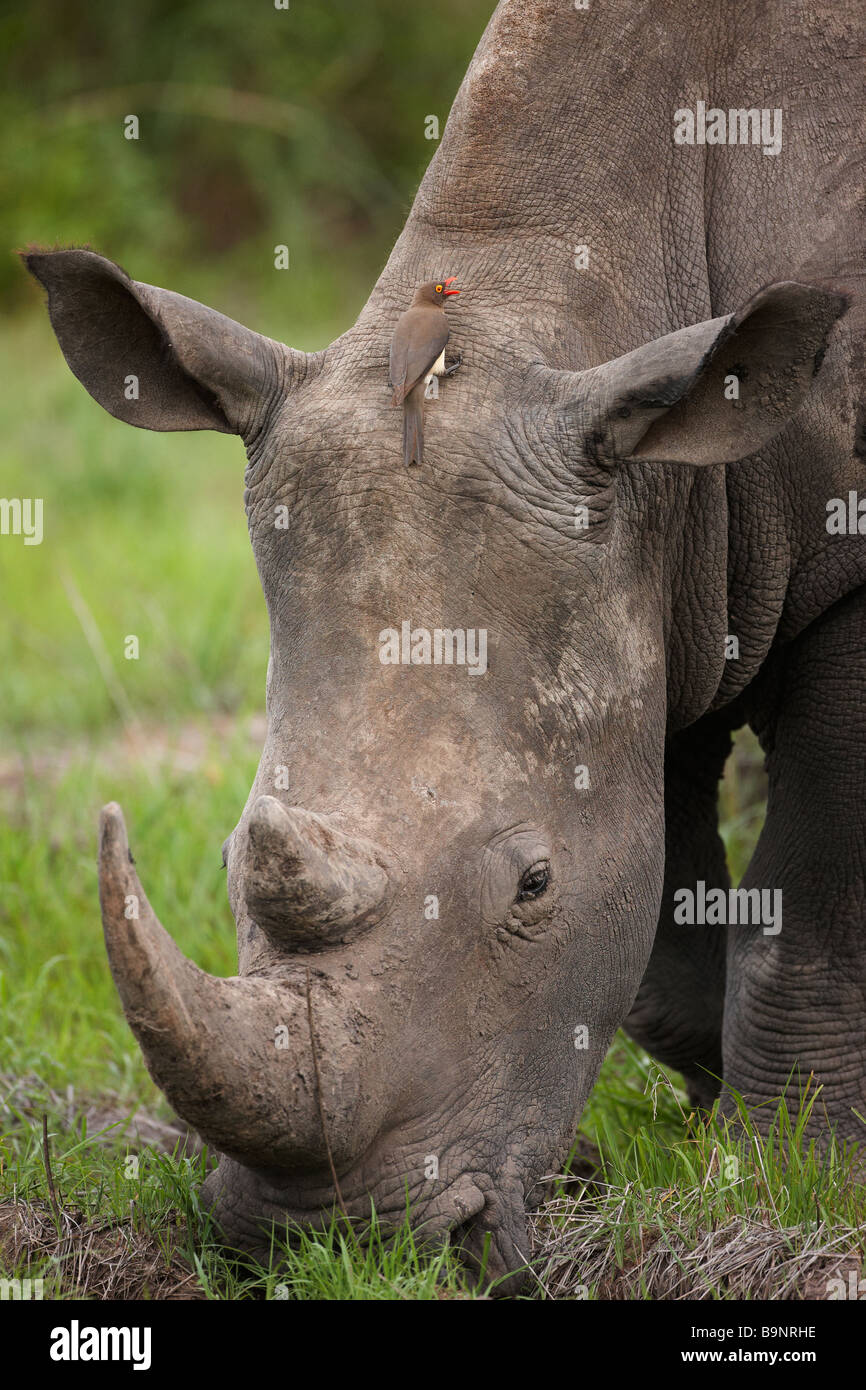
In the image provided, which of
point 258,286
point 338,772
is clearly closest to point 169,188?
point 258,286

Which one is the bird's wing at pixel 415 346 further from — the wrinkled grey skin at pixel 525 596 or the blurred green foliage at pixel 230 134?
the blurred green foliage at pixel 230 134

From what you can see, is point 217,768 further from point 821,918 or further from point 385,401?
point 385,401

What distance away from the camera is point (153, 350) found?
396cm

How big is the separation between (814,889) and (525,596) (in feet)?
4.59

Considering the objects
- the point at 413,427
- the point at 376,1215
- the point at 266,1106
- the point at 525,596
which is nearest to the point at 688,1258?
the point at 376,1215

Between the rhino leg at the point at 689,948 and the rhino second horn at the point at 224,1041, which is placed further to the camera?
the rhino leg at the point at 689,948

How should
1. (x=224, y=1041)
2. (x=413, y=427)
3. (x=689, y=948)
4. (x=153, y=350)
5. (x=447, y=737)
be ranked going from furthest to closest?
(x=689, y=948), (x=153, y=350), (x=413, y=427), (x=447, y=737), (x=224, y=1041)

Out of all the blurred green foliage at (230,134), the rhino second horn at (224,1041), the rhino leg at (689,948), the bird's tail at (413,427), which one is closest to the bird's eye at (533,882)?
the rhino second horn at (224,1041)

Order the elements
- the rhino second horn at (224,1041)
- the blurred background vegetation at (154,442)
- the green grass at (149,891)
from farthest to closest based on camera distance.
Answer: the blurred background vegetation at (154,442)
the green grass at (149,891)
the rhino second horn at (224,1041)

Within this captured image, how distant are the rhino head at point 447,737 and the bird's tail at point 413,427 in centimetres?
3

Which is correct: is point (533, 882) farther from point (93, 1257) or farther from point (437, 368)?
point (93, 1257)

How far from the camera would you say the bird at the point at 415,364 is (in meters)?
3.49

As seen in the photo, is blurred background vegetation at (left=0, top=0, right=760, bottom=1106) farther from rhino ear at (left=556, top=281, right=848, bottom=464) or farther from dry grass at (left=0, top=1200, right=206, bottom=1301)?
dry grass at (left=0, top=1200, right=206, bottom=1301)

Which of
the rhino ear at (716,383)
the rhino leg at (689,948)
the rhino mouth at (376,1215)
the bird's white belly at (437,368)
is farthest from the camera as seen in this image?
the rhino leg at (689,948)
